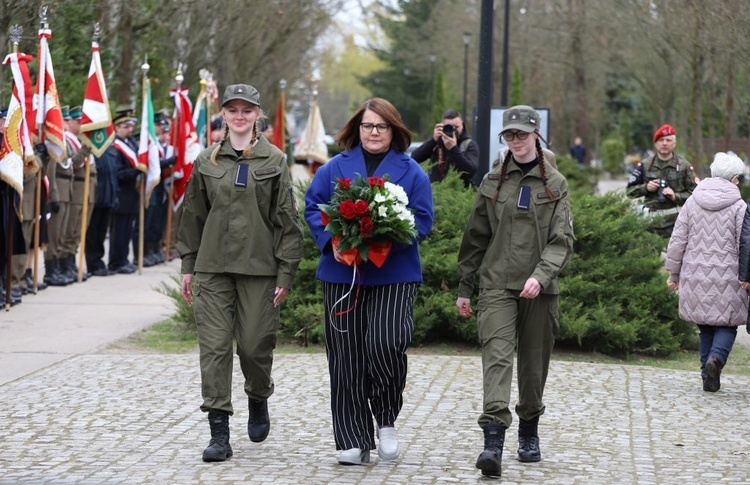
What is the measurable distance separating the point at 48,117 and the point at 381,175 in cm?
856

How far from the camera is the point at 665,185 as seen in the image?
14.6 meters

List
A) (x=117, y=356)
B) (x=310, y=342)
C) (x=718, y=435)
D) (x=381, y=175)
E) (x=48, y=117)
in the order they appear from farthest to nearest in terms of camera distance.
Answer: (x=48, y=117), (x=310, y=342), (x=117, y=356), (x=718, y=435), (x=381, y=175)

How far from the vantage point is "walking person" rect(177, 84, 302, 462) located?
7086mm

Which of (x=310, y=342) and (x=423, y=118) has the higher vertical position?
(x=423, y=118)

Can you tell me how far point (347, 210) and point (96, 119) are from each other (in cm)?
1036

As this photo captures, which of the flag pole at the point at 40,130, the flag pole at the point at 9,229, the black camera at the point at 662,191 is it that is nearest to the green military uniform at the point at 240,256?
the flag pole at the point at 9,229

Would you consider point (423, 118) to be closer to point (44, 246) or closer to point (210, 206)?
point (44, 246)

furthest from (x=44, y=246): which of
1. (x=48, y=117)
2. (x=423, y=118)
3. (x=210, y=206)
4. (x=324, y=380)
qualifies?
(x=423, y=118)

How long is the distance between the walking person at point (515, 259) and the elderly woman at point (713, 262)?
3023 mm

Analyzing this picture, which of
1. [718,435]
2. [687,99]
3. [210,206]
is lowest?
[718,435]

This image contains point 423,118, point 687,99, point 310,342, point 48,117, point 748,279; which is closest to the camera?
point 748,279

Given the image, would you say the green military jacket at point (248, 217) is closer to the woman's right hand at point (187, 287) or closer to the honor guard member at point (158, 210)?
the woman's right hand at point (187, 287)

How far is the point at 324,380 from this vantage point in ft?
31.9

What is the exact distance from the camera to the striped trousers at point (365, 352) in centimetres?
691
